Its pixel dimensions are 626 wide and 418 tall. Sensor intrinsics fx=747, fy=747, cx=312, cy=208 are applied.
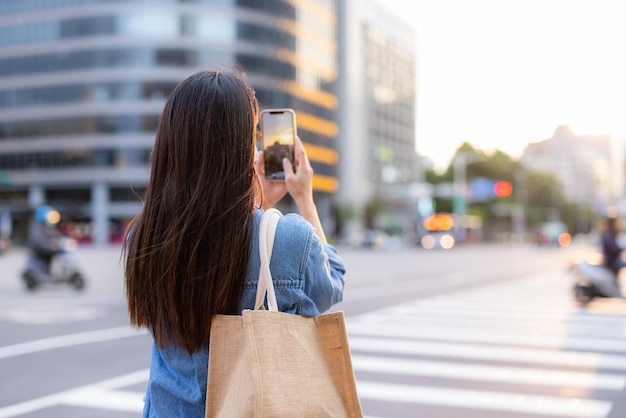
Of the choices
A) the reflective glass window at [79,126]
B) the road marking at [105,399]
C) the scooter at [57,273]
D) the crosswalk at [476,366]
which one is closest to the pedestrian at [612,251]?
the crosswalk at [476,366]

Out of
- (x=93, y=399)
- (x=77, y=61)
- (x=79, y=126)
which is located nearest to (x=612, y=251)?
(x=93, y=399)

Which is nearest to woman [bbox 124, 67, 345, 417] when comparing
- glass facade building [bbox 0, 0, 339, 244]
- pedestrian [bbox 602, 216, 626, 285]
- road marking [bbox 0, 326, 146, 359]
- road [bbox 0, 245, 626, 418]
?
road [bbox 0, 245, 626, 418]

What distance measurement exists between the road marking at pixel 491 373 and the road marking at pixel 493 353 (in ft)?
1.56

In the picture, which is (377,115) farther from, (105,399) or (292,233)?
(292,233)

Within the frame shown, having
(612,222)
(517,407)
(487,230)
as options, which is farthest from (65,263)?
(487,230)

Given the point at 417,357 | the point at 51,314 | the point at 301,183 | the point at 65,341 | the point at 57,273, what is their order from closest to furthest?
the point at 301,183 < the point at 417,357 < the point at 65,341 < the point at 51,314 < the point at 57,273

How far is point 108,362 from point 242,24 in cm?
5719

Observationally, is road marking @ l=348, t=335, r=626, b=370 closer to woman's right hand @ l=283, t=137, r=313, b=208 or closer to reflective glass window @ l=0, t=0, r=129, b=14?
woman's right hand @ l=283, t=137, r=313, b=208

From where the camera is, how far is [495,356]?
7.80 m

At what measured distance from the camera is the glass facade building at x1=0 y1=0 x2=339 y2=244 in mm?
59656

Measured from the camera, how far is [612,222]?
12211 mm

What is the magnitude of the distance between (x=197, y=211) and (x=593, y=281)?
11.5 meters

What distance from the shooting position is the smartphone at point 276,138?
2.30 metres

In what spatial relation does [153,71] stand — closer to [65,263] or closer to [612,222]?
[65,263]
